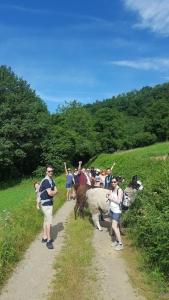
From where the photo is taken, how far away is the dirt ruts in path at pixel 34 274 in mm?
10102

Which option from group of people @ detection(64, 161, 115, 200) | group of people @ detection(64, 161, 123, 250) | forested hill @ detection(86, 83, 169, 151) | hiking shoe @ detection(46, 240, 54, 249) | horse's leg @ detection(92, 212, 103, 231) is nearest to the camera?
hiking shoe @ detection(46, 240, 54, 249)

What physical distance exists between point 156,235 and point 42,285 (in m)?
3.04

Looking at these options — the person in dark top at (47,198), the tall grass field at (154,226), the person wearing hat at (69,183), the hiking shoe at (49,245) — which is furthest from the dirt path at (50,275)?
the person wearing hat at (69,183)

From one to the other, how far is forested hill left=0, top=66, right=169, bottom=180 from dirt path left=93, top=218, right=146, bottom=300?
41.4 metres

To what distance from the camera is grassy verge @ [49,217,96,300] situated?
10141mm

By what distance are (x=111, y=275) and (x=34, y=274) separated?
6.07ft

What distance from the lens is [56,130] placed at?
238 ft

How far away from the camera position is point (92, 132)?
8419cm

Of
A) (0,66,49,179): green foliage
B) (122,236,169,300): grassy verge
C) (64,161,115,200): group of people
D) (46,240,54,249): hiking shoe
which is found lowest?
(122,236,169,300): grassy verge

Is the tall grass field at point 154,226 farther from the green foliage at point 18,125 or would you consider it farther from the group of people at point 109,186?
the green foliage at point 18,125

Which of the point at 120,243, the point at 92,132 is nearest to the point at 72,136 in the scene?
the point at 92,132

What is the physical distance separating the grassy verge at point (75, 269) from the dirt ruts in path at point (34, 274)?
207mm

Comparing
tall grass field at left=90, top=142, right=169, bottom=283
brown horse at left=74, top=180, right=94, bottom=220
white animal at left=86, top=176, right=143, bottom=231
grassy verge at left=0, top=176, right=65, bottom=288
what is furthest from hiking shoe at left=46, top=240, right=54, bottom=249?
brown horse at left=74, top=180, right=94, bottom=220

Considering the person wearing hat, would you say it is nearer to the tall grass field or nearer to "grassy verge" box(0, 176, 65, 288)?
"grassy verge" box(0, 176, 65, 288)
